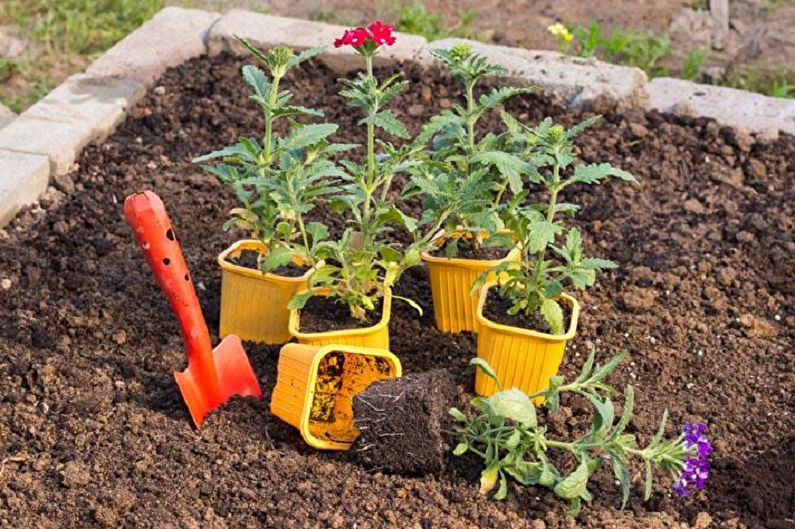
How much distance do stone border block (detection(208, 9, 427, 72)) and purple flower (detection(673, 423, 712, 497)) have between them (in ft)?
8.43

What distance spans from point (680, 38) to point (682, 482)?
3.47 m

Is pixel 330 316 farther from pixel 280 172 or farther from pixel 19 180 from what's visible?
pixel 19 180

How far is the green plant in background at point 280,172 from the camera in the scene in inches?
132

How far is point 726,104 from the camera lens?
16.5 feet

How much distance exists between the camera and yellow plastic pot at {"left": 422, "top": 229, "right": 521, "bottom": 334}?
3.62 m

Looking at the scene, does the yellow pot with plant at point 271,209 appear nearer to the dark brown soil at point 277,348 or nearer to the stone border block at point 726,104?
the dark brown soil at point 277,348

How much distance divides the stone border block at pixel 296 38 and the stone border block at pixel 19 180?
1.17 meters

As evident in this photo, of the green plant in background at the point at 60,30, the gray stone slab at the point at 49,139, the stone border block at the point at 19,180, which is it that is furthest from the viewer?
the green plant in background at the point at 60,30

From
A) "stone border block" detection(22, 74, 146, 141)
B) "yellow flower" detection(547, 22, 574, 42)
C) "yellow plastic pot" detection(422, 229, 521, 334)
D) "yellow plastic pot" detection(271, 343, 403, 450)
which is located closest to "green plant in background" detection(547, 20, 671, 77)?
"yellow flower" detection(547, 22, 574, 42)

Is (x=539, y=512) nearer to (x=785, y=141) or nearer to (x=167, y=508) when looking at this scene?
(x=167, y=508)

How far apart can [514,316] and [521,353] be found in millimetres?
149

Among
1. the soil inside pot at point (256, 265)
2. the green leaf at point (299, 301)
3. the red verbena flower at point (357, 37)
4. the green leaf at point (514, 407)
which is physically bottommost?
the soil inside pot at point (256, 265)

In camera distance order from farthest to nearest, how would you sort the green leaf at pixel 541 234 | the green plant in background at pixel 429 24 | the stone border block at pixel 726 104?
the green plant in background at pixel 429 24
the stone border block at pixel 726 104
the green leaf at pixel 541 234

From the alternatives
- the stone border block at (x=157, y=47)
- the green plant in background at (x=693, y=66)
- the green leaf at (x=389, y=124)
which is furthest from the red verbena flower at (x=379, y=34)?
the green plant in background at (x=693, y=66)
